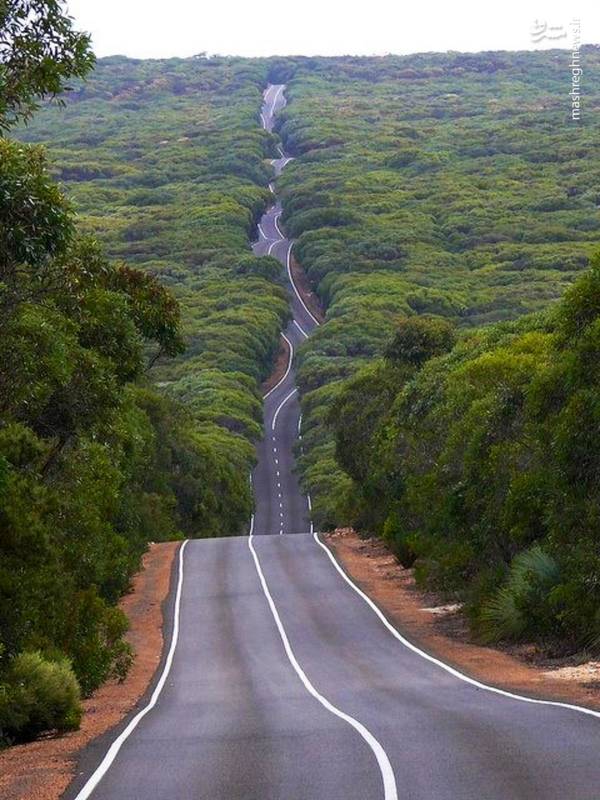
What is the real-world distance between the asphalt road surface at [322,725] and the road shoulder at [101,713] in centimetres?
35

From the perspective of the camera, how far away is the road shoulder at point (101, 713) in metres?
14.1

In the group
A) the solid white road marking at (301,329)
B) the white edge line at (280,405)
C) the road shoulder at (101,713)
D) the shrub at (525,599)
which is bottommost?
the road shoulder at (101,713)

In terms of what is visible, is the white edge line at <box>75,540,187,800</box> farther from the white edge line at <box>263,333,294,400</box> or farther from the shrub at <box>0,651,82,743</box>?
the white edge line at <box>263,333,294,400</box>

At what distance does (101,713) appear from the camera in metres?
21.4

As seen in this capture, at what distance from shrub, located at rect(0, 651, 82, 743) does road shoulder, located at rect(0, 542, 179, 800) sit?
1.14 ft

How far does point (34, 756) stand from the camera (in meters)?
16.5

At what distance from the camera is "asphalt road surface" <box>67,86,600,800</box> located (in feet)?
40.3

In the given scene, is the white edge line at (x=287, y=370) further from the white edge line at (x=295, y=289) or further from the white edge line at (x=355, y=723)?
the white edge line at (x=355, y=723)

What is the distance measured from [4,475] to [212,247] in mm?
167378

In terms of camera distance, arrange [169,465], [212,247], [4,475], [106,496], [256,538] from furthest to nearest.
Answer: [212,247] → [169,465] → [256,538] → [106,496] → [4,475]

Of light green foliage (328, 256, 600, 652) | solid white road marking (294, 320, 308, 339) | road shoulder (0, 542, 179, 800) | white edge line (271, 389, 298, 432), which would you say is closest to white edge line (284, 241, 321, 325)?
solid white road marking (294, 320, 308, 339)

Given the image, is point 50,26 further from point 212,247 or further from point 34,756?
point 212,247

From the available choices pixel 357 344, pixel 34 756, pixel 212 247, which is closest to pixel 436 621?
pixel 34 756

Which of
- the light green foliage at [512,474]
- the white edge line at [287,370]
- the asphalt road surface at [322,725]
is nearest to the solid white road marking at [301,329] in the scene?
the white edge line at [287,370]
